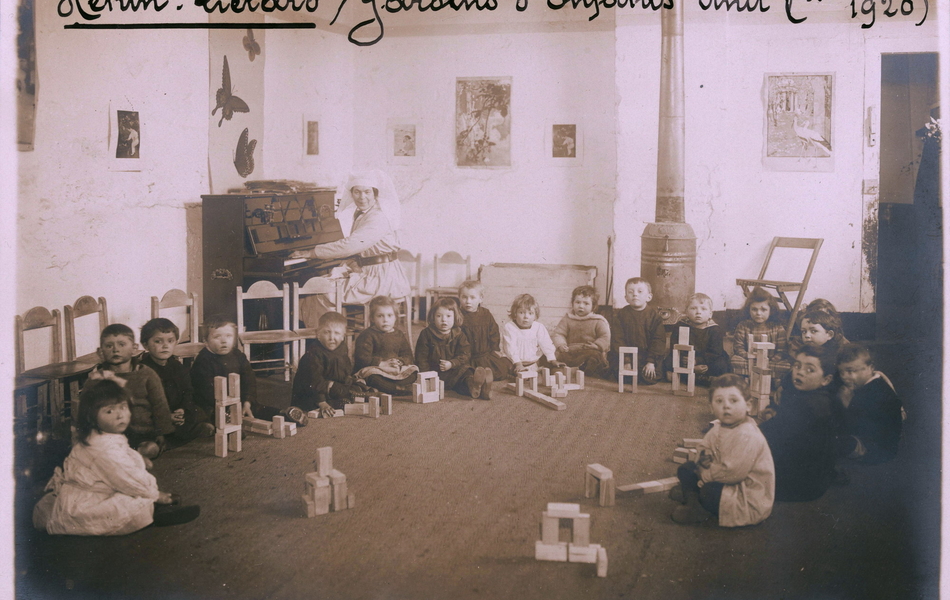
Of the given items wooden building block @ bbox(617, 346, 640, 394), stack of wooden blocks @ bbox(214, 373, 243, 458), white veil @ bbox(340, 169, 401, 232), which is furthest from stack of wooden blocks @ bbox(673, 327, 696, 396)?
stack of wooden blocks @ bbox(214, 373, 243, 458)

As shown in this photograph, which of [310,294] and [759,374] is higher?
[310,294]

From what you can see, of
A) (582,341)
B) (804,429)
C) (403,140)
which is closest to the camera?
(804,429)

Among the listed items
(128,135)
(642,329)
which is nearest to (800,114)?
(642,329)

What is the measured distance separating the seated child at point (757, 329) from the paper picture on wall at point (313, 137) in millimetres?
2096

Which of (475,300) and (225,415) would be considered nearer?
(225,415)

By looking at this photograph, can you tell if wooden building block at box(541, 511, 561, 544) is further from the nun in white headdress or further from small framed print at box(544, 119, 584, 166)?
small framed print at box(544, 119, 584, 166)

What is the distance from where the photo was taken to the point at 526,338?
353cm

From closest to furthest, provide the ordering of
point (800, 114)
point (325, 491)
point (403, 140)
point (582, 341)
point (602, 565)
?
point (602, 565) < point (325, 491) < point (800, 114) < point (403, 140) < point (582, 341)

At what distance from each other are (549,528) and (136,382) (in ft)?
6.08

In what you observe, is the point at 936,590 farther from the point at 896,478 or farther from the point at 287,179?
the point at 287,179

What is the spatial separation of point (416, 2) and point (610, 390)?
200 cm

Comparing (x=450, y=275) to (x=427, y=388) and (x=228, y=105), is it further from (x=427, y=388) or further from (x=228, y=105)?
(x=228, y=105)

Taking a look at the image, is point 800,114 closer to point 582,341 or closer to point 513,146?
point 513,146

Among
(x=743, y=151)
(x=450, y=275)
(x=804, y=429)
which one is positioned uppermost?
(x=743, y=151)
